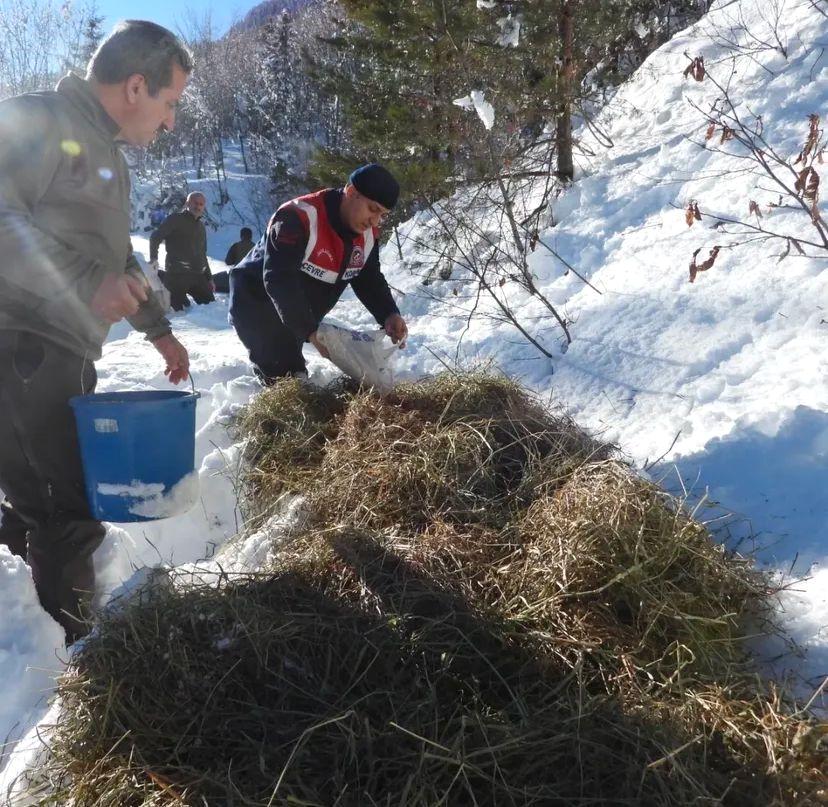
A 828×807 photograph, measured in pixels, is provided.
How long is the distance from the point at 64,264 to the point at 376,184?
1652mm

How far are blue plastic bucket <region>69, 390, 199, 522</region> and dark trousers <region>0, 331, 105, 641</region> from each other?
9 centimetres

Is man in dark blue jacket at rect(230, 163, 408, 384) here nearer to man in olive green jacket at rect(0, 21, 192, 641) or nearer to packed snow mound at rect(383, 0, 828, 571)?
packed snow mound at rect(383, 0, 828, 571)

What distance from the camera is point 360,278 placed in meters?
3.68

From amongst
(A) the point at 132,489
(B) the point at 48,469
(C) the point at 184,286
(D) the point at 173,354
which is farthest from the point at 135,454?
(C) the point at 184,286

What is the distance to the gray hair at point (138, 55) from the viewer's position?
1979 millimetres

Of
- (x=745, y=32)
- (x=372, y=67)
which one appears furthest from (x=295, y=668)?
(x=372, y=67)

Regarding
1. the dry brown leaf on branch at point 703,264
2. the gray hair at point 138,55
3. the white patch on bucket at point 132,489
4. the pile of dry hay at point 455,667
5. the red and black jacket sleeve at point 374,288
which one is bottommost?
the pile of dry hay at point 455,667

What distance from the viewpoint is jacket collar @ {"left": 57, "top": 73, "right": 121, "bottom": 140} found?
1980mm

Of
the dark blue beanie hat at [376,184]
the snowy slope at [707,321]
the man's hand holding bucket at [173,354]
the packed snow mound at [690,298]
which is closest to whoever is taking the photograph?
the snowy slope at [707,321]

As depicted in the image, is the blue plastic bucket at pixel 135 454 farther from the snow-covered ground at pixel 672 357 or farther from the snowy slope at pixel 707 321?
the snowy slope at pixel 707 321

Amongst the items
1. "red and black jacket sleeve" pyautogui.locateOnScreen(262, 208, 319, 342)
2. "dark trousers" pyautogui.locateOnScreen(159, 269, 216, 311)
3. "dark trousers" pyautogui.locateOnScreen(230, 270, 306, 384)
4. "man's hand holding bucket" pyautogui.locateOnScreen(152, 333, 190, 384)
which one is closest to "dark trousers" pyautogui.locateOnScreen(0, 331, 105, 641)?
"man's hand holding bucket" pyautogui.locateOnScreen(152, 333, 190, 384)

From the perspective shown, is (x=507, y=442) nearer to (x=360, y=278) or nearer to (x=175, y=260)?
(x=360, y=278)

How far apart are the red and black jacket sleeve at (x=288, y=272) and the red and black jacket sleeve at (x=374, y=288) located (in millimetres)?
434

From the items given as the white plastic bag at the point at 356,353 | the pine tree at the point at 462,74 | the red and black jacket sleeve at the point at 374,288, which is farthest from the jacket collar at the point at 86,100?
the pine tree at the point at 462,74
